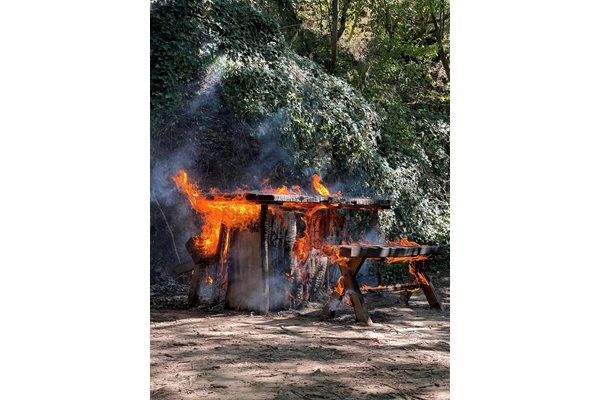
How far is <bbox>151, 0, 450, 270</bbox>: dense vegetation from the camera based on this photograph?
7809 millimetres

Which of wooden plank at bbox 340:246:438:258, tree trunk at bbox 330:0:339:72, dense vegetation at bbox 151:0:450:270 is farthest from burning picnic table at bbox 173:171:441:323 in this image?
tree trunk at bbox 330:0:339:72

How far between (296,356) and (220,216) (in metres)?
2.15

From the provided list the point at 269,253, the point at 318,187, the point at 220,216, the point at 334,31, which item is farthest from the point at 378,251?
the point at 334,31

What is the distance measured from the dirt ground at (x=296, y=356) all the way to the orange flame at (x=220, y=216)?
0.73 metres

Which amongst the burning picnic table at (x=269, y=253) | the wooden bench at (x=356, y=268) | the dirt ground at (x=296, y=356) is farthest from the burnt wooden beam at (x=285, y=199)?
the dirt ground at (x=296, y=356)

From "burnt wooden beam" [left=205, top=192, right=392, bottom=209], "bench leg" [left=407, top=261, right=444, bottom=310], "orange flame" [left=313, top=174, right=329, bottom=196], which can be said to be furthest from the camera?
"orange flame" [left=313, top=174, right=329, bottom=196]

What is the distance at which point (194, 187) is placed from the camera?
322 inches

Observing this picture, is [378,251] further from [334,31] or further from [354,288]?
[334,31]

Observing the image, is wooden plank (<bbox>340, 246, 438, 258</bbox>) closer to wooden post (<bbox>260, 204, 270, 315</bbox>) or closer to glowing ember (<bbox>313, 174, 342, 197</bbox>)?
wooden post (<bbox>260, 204, 270, 315</bbox>)

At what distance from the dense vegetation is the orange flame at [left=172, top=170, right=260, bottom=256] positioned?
1628mm

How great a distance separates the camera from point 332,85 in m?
9.21
